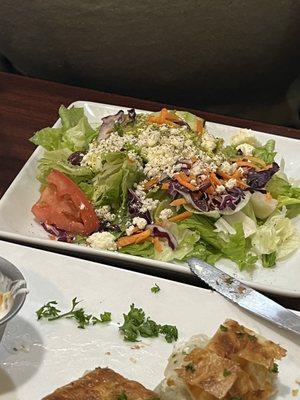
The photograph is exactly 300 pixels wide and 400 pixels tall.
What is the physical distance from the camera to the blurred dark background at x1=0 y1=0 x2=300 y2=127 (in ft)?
9.73

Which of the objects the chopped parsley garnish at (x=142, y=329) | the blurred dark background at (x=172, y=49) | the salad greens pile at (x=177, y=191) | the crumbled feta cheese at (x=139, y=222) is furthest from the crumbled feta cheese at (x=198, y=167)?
the blurred dark background at (x=172, y=49)

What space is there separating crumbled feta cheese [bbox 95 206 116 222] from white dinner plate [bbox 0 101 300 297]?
0.17m

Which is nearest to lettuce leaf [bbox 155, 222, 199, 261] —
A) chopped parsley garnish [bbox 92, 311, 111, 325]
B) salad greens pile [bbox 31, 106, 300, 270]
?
salad greens pile [bbox 31, 106, 300, 270]

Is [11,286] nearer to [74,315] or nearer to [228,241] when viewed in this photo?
[74,315]

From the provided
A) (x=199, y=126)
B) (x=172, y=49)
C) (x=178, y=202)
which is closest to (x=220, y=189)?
(x=178, y=202)

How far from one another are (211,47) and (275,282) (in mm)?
1418

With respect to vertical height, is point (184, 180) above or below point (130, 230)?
above

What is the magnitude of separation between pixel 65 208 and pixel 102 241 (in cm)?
20

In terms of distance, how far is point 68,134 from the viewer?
2.40 metres

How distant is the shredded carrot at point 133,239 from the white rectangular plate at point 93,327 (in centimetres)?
22

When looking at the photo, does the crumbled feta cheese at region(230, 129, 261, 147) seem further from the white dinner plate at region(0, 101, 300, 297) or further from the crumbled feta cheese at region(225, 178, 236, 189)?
the crumbled feta cheese at region(225, 178, 236, 189)

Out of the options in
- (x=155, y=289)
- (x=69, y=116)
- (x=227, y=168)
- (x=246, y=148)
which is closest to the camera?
(x=155, y=289)

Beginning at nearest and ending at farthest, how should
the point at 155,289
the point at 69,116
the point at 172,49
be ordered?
the point at 155,289
the point at 69,116
the point at 172,49

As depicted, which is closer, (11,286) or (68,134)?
(11,286)
